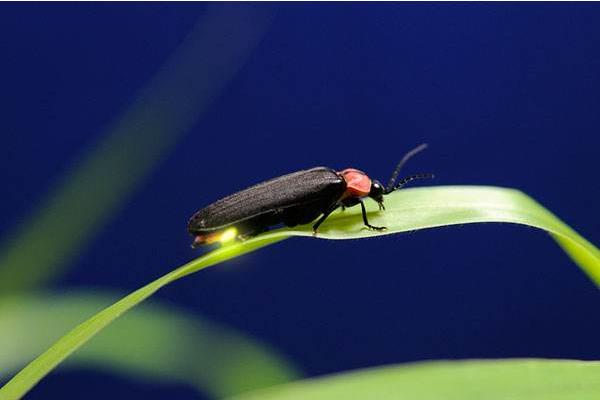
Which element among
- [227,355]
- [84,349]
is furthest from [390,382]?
[227,355]

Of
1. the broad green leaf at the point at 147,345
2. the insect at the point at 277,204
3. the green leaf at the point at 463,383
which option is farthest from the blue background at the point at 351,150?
the green leaf at the point at 463,383

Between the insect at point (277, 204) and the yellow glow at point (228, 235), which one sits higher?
the insect at point (277, 204)

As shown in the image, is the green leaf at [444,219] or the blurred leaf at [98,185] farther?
the blurred leaf at [98,185]

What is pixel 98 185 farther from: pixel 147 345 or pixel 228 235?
pixel 147 345

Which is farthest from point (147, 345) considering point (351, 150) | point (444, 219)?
point (351, 150)

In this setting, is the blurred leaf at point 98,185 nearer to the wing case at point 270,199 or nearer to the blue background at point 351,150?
the wing case at point 270,199
